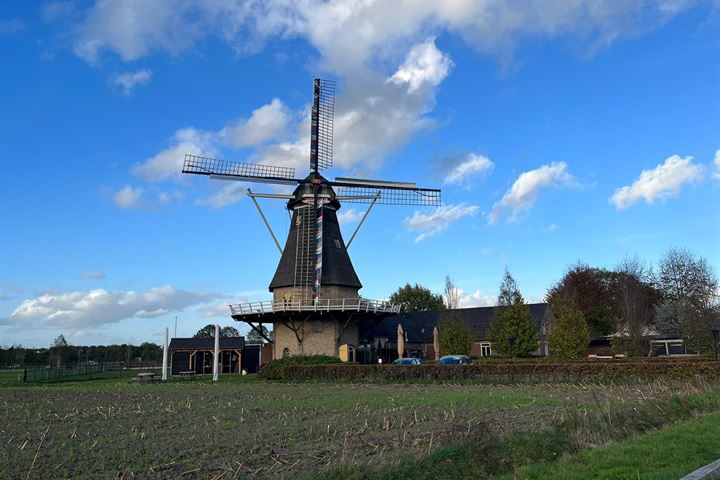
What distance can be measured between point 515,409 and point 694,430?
178 inches

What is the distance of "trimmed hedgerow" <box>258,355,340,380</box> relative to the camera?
29422 mm

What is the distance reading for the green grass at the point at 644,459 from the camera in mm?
6391

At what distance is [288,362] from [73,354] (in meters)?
60.5

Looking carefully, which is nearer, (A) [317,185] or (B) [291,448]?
(B) [291,448]

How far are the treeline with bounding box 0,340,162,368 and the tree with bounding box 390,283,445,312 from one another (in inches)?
1214

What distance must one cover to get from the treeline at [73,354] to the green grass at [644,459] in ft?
218

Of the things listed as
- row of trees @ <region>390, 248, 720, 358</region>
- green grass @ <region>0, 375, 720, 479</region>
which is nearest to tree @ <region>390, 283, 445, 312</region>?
row of trees @ <region>390, 248, 720, 358</region>

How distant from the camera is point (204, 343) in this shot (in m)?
44.6

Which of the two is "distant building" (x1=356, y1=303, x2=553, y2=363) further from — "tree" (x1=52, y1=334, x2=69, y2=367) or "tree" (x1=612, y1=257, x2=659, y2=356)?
"tree" (x1=52, y1=334, x2=69, y2=367)

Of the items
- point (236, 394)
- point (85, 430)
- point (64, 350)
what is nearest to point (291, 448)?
point (85, 430)

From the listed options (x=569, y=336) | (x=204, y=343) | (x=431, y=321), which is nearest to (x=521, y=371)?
(x=569, y=336)

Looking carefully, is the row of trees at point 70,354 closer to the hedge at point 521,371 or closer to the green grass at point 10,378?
the green grass at point 10,378

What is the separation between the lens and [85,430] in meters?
10.8

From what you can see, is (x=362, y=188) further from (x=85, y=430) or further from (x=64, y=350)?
(x=64, y=350)
